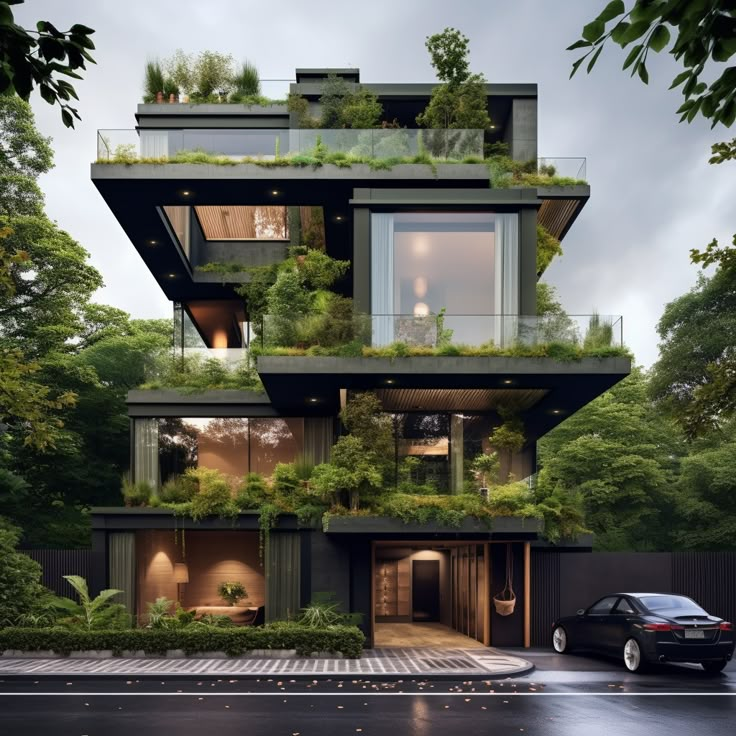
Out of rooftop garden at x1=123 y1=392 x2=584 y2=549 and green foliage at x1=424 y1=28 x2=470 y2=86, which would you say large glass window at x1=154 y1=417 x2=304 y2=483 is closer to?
rooftop garden at x1=123 y1=392 x2=584 y2=549

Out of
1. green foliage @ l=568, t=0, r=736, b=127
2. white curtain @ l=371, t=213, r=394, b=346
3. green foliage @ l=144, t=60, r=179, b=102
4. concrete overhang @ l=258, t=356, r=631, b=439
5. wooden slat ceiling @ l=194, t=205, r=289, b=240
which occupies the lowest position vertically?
concrete overhang @ l=258, t=356, r=631, b=439

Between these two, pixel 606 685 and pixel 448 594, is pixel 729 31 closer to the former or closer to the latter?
pixel 606 685

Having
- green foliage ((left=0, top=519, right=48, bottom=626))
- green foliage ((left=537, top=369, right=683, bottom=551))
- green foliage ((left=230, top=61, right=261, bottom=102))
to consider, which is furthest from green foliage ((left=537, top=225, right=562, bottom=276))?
green foliage ((left=537, top=369, right=683, bottom=551))

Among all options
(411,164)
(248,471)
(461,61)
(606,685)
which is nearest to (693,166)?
(461,61)

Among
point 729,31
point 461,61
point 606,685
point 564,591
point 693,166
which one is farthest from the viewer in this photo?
point 693,166

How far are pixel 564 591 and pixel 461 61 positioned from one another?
1514cm

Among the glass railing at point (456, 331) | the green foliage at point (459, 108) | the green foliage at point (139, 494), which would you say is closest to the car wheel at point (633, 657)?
the glass railing at point (456, 331)

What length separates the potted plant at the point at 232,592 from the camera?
24484 millimetres

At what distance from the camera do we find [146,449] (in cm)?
2397

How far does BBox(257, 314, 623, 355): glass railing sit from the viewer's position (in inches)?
763

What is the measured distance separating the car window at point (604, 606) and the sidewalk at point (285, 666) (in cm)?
188

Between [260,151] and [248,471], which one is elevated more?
[260,151]

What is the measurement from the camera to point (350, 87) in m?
26.0

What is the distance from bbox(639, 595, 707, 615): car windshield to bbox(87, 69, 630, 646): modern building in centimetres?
294
